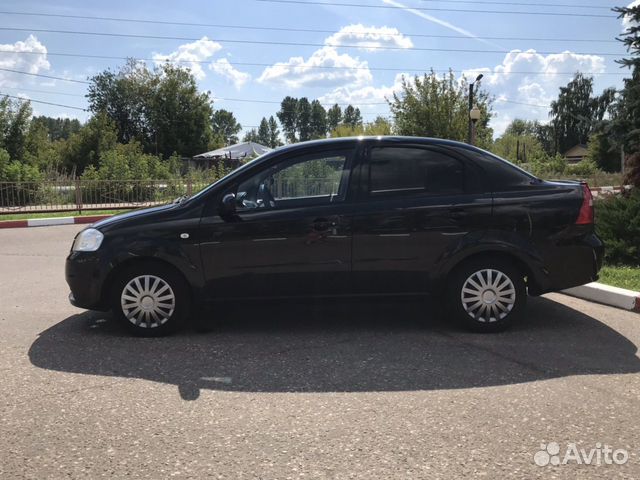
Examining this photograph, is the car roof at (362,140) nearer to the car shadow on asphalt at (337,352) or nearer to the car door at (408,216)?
the car door at (408,216)

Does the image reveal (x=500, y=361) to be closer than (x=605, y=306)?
Yes

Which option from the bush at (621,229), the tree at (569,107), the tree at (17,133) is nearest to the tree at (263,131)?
the tree at (569,107)

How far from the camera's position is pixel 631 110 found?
→ 34.0ft

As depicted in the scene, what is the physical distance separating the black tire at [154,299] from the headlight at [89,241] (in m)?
0.33

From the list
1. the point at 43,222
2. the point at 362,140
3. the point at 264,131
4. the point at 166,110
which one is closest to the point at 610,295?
the point at 362,140

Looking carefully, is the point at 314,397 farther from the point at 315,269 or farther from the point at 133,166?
the point at 133,166

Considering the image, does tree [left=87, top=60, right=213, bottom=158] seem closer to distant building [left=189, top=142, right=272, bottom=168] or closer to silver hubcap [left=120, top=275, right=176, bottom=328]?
distant building [left=189, top=142, right=272, bottom=168]

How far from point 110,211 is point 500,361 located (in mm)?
17979

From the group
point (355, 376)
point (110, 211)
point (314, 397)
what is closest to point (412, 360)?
point (355, 376)

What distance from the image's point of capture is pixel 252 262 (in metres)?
4.77

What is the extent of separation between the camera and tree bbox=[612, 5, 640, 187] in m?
9.77

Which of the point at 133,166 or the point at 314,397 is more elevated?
the point at 133,166

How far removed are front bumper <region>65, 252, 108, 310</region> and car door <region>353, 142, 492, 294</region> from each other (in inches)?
88.0

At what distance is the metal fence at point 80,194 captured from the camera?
19422 mm
